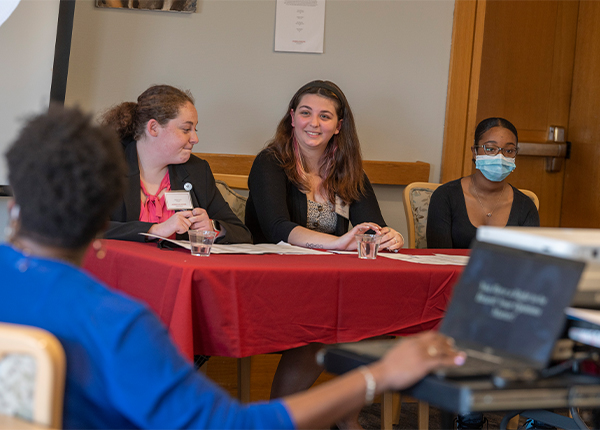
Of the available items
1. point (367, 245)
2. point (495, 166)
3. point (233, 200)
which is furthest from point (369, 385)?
point (495, 166)

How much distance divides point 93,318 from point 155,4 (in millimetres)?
2767

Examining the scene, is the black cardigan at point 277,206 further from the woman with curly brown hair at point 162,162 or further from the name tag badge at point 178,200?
the name tag badge at point 178,200

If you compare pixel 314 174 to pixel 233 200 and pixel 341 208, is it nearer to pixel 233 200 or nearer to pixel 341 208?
pixel 341 208

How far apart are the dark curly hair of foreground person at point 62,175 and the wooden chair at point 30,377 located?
150 millimetres

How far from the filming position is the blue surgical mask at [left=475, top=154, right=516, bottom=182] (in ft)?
9.52

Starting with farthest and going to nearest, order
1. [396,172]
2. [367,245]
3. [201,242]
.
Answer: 1. [396,172]
2. [367,245]
3. [201,242]

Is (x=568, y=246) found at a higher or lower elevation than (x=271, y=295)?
higher

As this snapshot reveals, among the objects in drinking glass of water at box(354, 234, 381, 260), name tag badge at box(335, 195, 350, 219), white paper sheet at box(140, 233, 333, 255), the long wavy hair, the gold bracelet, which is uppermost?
the long wavy hair

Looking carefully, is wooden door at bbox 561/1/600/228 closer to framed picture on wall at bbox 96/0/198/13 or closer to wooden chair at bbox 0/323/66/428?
framed picture on wall at bbox 96/0/198/13

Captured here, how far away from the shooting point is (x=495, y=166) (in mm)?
2908

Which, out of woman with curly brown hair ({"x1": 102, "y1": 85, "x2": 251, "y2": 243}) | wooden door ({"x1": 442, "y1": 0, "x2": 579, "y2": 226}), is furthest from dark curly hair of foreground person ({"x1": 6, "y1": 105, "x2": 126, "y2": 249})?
wooden door ({"x1": 442, "y1": 0, "x2": 579, "y2": 226})

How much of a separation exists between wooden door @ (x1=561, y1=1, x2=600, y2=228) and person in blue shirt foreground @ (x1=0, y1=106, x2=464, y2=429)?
12.3ft

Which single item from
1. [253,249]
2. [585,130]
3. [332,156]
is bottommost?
[253,249]

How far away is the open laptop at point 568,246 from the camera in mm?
1018
